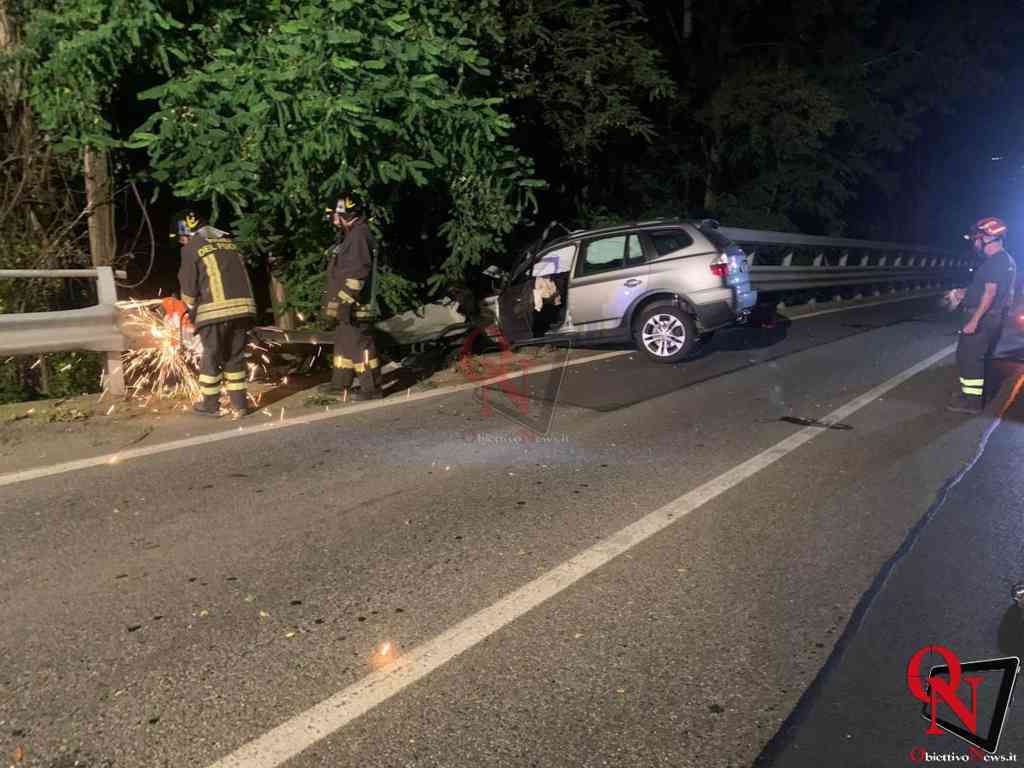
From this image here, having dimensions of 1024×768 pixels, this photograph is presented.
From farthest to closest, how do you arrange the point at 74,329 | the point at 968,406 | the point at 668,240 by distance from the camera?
the point at 668,240
the point at 968,406
the point at 74,329

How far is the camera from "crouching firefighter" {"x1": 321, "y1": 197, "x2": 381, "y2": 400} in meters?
7.64

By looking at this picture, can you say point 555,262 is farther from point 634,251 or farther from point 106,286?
point 106,286

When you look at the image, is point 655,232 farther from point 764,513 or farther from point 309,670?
point 309,670

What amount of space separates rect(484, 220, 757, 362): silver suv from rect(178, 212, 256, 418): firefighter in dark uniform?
414cm

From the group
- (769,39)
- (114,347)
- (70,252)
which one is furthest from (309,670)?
(769,39)

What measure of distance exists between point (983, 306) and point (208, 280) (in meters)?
6.84

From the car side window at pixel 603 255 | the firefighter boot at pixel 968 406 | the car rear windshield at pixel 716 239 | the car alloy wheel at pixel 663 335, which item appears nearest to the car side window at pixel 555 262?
the car side window at pixel 603 255

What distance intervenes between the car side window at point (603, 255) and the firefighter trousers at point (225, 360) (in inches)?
188

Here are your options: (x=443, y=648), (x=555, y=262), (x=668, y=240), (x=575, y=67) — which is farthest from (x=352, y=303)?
(x=575, y=67)

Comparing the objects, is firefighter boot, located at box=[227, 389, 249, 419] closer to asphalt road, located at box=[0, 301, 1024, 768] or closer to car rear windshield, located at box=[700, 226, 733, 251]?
→ asphalt road, located at box=[0, 301, 1024, 768]

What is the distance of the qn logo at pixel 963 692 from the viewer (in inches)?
117

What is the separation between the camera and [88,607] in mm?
3748

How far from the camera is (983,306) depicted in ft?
25.2

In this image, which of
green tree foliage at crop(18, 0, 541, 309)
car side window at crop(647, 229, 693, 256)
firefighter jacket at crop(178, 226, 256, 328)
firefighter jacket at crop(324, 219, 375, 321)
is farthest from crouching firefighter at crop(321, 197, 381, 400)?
car side window at crop(647, 229, 693, 256)
